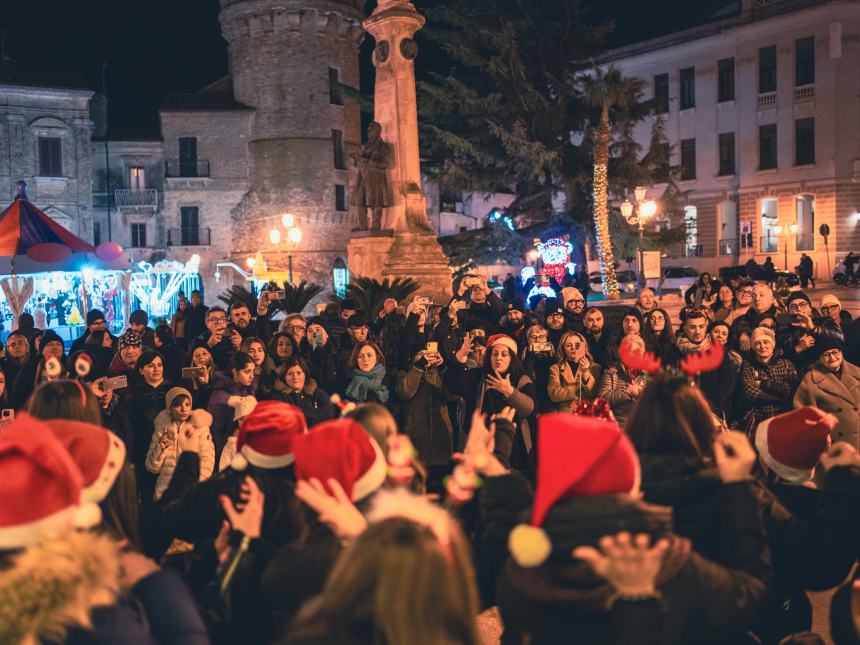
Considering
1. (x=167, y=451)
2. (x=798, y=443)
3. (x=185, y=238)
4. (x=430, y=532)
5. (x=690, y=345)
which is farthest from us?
(x=185, y=238)

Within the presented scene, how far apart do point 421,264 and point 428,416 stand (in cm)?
1062

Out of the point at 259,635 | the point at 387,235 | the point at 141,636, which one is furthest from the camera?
the point at 387,235

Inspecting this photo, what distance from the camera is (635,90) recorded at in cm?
2667

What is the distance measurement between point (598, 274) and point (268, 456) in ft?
127

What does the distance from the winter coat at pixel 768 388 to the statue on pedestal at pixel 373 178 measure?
38.6ft

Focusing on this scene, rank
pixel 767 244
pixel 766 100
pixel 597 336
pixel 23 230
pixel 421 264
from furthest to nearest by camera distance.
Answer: pixel 767 244, pixel 766 100, pixel 421 264, pixel 23 230, pixel 597 336

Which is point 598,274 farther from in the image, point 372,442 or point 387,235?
point 372,442

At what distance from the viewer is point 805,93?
135 feet

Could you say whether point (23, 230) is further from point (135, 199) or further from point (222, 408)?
point (135, 199)

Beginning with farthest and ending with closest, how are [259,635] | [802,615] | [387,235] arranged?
[387,235] < [802,615] < [259,635]

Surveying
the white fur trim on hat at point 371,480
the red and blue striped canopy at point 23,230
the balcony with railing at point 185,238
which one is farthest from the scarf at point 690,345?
the balcony with railing at point 185,238

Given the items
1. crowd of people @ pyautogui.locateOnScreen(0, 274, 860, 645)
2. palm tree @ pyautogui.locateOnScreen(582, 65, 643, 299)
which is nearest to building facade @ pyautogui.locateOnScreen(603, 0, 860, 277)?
palm tree @ pyautogui.locateOnScreen(582, 65, 643, 299)

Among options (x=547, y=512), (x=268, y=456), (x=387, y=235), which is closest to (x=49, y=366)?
(x=268, y=456)

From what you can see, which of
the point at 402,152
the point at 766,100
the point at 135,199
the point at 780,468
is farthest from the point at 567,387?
the point at 135,199
